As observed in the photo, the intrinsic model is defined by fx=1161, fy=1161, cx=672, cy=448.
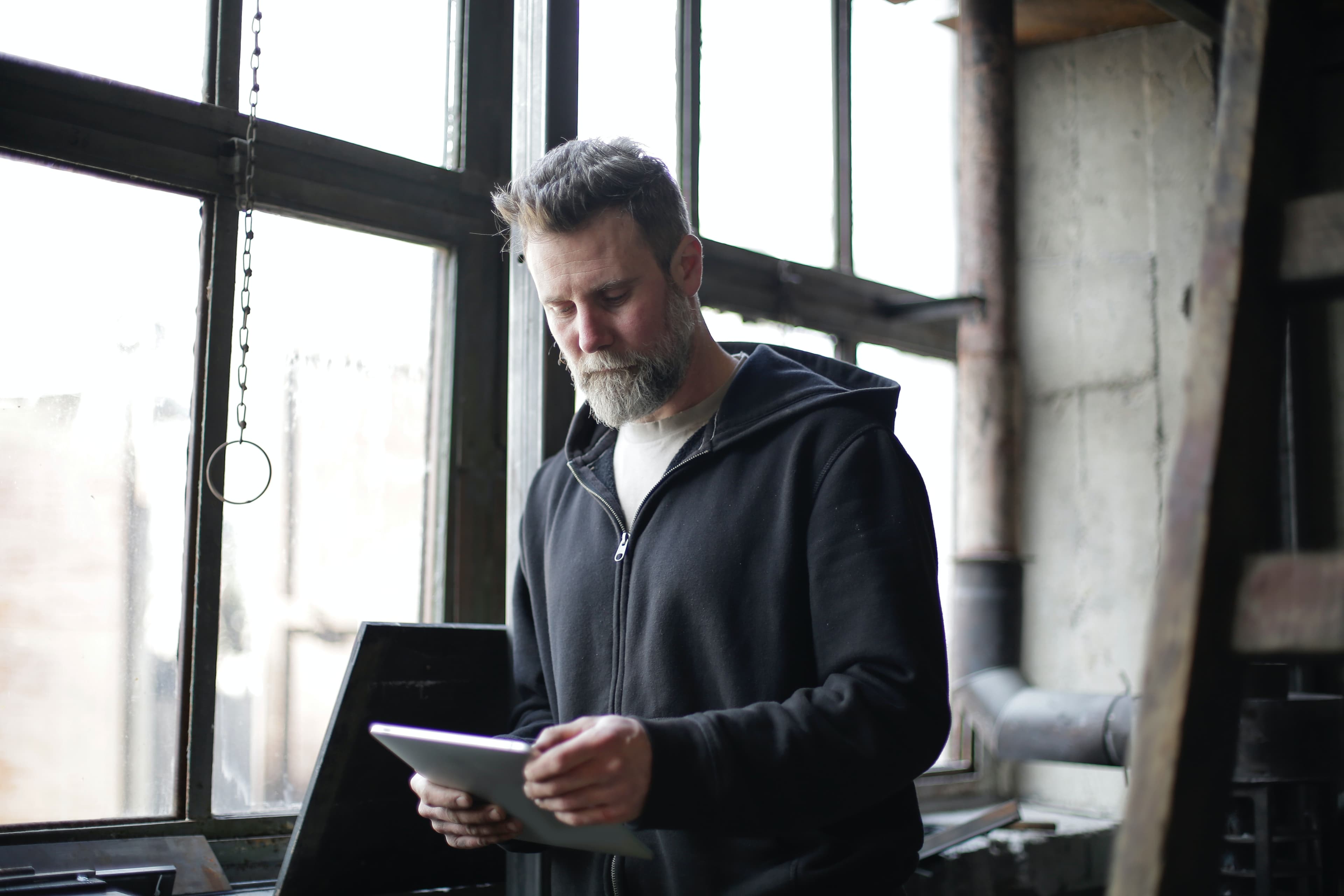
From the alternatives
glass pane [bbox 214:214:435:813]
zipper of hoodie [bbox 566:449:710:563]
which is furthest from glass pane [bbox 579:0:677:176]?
zipper of hoodie [bbox 566:449:710:563]

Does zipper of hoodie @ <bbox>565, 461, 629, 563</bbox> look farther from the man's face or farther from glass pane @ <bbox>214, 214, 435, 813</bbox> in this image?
glass pane @ <bbox>214, 214, 435, 813</bbox>

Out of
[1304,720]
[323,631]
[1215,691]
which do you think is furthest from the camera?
[1304,720]

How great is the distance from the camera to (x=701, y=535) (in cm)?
169

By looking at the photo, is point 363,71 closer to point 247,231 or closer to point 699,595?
point 247,231

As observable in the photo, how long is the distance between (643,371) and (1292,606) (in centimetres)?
108

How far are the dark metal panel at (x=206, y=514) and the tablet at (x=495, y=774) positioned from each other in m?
0.85

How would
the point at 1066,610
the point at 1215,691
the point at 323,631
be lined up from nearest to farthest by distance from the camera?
the point at 1215,691, the point at 323,631, the point at 1066,610

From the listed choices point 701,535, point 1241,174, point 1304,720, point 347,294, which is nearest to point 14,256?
point 347,294

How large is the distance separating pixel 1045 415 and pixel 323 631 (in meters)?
2.80

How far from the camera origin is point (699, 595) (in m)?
1.66

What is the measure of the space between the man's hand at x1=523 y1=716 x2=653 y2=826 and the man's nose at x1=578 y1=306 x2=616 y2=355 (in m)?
0.67

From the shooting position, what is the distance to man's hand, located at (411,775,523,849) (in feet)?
5.17

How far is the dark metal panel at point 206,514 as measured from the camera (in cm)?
217

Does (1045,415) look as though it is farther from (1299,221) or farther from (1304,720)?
(1299,221)
